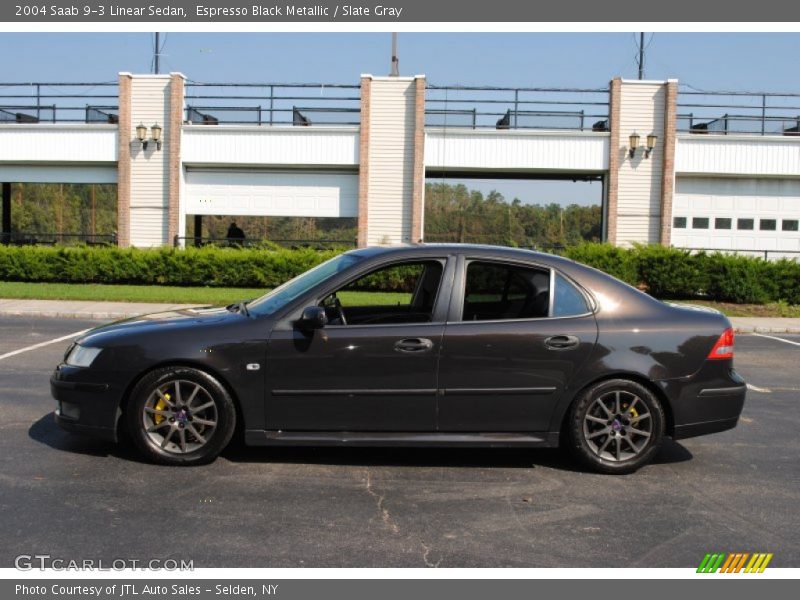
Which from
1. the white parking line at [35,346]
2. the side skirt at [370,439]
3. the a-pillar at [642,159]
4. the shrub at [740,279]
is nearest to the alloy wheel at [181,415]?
the side skirt at [370,439]

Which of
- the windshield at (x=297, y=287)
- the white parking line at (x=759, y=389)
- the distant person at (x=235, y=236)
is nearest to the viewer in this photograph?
the windshield at (x=297, y=287)

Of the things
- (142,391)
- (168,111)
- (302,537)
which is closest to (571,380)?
(302,537)

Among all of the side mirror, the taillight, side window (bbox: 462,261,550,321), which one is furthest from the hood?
the taillight

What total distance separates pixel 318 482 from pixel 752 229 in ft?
81.9

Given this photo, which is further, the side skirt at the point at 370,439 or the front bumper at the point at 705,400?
the front bumper at the point at 705,400

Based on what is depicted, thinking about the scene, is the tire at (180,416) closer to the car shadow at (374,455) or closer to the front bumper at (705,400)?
the car shadow at (374,455)

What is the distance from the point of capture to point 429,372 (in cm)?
570

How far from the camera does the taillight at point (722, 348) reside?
19.6ft

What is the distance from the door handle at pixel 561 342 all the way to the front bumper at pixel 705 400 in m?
0.72

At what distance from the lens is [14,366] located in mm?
9961

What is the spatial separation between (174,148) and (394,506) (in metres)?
24.1

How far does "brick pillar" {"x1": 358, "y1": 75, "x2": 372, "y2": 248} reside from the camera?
87.2 ft

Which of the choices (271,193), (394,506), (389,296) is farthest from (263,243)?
(394,506)

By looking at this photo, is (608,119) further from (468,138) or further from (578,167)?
(468,138)
